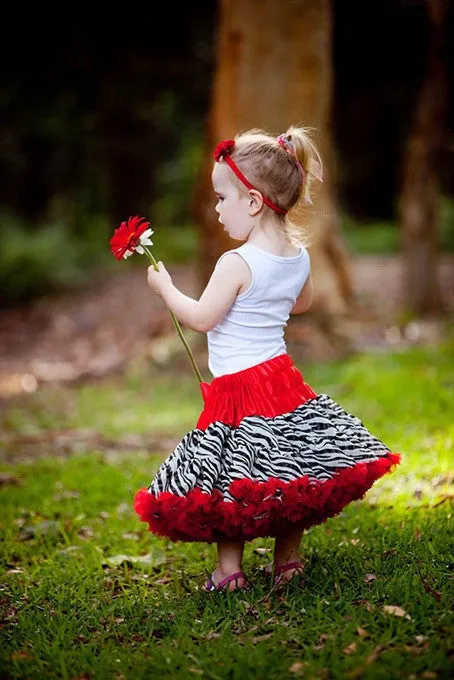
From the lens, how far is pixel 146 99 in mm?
13250

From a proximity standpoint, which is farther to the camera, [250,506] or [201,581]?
[201,581]

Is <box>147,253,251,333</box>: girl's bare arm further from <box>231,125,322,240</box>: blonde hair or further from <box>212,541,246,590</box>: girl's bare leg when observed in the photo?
<box>212,541,246,590</box>: girl's bare leg

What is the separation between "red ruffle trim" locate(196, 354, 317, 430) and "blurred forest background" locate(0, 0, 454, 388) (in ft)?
18.8

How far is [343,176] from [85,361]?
14710 mm

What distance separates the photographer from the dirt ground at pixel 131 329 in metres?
9.16

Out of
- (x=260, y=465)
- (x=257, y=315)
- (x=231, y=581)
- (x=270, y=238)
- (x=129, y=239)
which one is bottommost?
(x=231, y=581)

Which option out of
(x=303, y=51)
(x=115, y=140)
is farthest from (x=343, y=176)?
(x=303, y=51)

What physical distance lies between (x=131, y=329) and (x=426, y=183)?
5212 mm

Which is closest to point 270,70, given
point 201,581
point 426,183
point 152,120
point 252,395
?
point 426,183

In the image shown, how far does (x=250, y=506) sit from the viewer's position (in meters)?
2.97

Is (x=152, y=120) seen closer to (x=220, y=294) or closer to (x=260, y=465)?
(x=220, y=294)

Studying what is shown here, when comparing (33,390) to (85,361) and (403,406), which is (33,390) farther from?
(403,406)

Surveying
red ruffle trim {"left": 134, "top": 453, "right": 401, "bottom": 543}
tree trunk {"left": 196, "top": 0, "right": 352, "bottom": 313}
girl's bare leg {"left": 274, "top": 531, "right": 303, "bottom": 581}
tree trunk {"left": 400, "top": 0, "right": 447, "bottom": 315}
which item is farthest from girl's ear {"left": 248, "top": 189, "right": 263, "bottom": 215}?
tree trunk {"left": 400, "top": 0, "right": 447, "bottom": 315}

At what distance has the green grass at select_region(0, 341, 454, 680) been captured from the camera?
8.89ft
